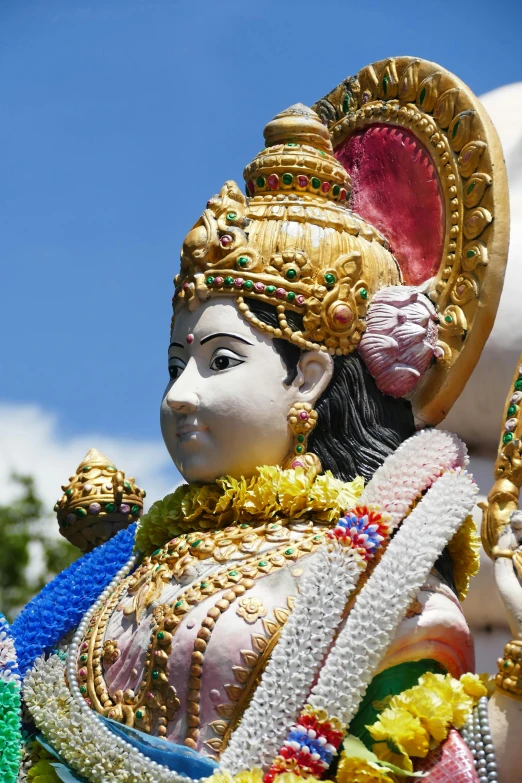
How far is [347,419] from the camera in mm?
4629

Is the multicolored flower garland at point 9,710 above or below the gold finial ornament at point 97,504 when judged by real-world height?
below

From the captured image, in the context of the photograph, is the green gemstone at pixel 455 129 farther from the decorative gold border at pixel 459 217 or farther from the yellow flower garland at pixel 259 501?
the yellow flower garland at pixel 259 501

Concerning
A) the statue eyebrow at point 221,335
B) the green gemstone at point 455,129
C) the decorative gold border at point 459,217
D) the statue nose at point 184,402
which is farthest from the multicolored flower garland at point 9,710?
the green gemstone at point 455,129

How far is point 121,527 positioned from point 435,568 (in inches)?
56.9

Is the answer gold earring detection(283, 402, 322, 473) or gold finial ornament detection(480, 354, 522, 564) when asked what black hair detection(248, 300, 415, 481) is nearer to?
gold earring detection(283, 402, 322, 473)

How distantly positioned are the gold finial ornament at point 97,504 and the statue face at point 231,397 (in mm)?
694

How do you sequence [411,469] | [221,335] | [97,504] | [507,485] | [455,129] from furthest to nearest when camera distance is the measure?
[97,504], [455,129], [221,335], [411,469], [507,485]

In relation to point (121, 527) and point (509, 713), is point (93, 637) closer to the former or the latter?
point (121, 527)

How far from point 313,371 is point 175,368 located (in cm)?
54

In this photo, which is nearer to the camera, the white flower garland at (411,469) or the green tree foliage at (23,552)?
the white flower garland at (411,469)

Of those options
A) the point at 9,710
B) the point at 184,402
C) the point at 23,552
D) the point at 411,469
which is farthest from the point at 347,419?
the point at 23,552

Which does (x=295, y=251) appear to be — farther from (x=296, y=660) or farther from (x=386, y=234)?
(x=296, y=660)

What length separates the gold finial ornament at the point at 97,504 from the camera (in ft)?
17.3

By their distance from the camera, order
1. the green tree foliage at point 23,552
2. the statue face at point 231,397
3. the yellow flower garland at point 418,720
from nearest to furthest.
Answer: the yellow flower garland at point 418,720 < the statue face at point 231,397 < the green tree foliage at point 23,552
